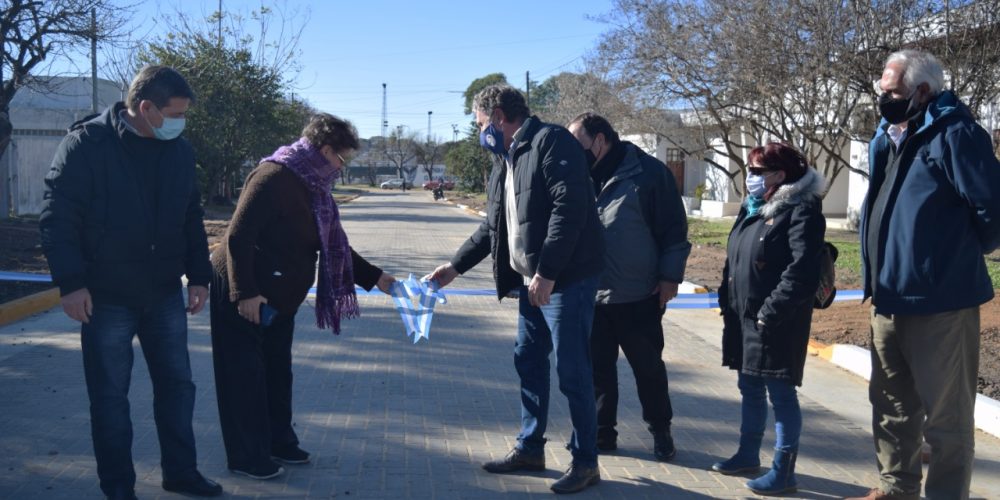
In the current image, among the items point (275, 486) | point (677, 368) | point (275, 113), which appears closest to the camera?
point (275, 486)

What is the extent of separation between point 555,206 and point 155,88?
1912mm

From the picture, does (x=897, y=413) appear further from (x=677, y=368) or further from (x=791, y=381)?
(x=677, y=368)

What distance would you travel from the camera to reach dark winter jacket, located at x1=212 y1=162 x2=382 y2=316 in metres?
4.48

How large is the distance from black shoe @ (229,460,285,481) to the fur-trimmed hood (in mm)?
2798

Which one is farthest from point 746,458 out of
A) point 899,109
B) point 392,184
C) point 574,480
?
point 392,184

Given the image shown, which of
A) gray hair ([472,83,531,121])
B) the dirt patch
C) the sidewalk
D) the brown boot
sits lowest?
the sidewalk

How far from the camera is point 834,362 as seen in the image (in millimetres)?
8242

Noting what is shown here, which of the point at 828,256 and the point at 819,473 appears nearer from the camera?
the point at 828,256

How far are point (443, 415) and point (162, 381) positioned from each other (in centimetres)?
216

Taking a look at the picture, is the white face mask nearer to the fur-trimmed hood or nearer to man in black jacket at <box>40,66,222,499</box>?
the fur-trimmed hood

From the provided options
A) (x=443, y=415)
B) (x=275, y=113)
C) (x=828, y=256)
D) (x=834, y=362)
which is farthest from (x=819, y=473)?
(x=275, y=113)

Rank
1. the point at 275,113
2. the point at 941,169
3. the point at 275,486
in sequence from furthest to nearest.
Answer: the point at 275,113 < the point at 275,486 < the point at 941,169

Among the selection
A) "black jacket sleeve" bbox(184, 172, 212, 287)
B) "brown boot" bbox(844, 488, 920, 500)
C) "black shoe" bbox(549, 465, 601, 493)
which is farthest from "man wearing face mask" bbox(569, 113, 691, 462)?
"black jacket sleeve" bbox(184, 172, 212, 287)

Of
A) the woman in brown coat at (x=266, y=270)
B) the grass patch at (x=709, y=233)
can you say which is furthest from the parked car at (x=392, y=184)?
the woman in brown coat at (x=266, y=270)
